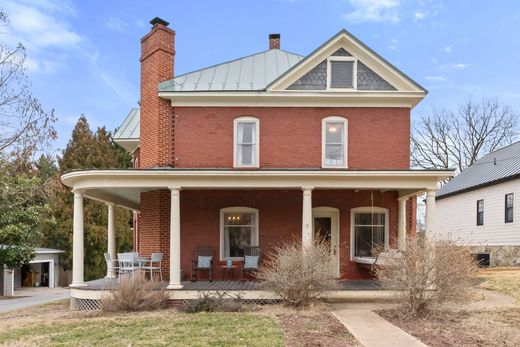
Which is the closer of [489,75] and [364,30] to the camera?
[364,30]

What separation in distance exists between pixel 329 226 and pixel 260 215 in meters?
2.30

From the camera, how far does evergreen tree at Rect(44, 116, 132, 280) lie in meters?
28.9

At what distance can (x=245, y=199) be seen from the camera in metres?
14.7

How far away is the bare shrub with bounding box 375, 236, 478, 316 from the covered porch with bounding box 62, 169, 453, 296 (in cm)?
171

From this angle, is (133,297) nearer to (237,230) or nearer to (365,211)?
(237,230)

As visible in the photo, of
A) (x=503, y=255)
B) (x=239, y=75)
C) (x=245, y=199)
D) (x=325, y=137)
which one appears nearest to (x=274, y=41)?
(x=239, y=75)

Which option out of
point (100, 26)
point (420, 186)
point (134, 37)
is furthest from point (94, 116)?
point (420, 186)

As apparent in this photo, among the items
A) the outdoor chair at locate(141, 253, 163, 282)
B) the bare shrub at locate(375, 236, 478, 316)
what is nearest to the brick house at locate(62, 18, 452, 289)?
the outdoor chair at locate(141, 253, 163, 282)

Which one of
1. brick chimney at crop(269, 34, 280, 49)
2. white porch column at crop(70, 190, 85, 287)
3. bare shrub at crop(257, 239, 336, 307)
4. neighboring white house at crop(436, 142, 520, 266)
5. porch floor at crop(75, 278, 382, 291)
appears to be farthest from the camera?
neighboring white house at crop(436, 142, 520, 266)

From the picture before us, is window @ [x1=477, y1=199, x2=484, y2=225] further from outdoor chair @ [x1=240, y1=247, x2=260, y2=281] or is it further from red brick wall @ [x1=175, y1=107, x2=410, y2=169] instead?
outdoor chair @ [x1=240, y1=247, x2=260, y2=281]

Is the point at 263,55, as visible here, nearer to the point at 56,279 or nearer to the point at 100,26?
the point at 100,26

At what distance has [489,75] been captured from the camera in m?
30.6

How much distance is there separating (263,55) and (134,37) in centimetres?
477

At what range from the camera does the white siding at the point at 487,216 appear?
2069 centimetres
